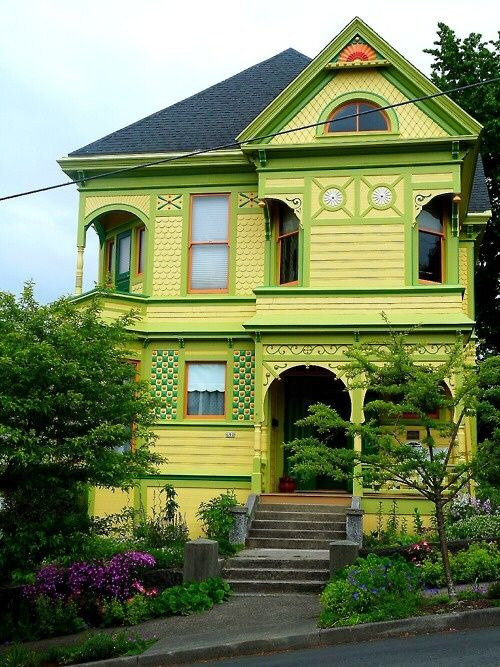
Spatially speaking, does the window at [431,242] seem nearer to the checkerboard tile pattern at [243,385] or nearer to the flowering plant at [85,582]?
the checkerboard tile pattern at [243,385]

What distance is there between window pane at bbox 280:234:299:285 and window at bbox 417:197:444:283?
8.50 ft

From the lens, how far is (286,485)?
20000mm

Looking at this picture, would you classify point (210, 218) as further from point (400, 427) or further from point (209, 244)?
point (400, 427)

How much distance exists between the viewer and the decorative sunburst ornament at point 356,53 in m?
19.9

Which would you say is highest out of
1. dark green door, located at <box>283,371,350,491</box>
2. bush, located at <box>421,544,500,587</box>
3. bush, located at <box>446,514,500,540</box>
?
dark green door, located at <box>283,371,350,491</box>

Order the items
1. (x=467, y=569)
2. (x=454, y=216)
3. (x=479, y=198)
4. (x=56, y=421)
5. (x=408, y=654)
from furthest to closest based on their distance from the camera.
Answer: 1. (x=479, y=198)
2. (x=454, y=216)
3. (x=467, y=569)
4. (x=56, y=421)
5. (x=408, y=654)

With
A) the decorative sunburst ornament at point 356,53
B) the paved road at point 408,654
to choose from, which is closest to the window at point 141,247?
the decorative sunburst ornament at point 356,53

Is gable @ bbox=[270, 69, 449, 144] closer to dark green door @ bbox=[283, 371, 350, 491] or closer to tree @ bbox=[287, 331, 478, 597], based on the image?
dark green door @ bbox=[283, 371, 350, 491]

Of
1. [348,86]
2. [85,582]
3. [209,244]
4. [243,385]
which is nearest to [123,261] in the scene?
[209,244]

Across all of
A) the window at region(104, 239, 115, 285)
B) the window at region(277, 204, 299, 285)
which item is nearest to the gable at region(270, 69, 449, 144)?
the window at region(277, 204, 299, 285)

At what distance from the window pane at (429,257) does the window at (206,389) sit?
15.5 feet

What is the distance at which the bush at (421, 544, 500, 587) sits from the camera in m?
13.5

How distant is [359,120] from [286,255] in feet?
10.6

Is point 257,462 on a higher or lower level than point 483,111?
lower
